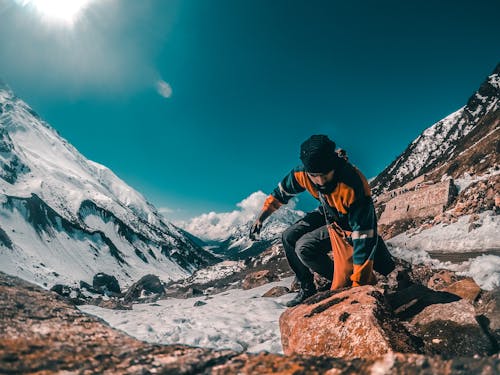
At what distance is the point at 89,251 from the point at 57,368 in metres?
155

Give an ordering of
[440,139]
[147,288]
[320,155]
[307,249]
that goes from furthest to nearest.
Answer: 1. [440,139]
2. [147,288]
3. [307,249]
4. [320,155]

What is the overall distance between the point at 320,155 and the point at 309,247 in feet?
7.57

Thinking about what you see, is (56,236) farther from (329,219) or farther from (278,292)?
(329,219)

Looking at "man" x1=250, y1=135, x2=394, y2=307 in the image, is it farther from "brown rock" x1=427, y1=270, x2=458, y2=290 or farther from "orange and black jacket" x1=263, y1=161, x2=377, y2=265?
"brown rock" x1=427, y1=270, x2=458, y2=290

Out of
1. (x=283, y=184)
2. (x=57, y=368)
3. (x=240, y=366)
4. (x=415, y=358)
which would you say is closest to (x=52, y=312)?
(x=57, y=368)

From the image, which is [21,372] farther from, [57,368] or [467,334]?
[467,334]

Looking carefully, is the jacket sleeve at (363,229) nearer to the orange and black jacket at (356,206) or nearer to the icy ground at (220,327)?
the orange and black jacket at (356,206)

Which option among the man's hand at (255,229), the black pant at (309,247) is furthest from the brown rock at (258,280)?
the black pant at (309,247)

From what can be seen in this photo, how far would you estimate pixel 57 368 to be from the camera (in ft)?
6.26

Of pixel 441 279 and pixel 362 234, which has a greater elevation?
pixel 362 234

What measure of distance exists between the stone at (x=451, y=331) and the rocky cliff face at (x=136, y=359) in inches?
115

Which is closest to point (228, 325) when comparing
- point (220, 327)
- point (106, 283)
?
point (220, 327)

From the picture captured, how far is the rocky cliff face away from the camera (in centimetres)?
164

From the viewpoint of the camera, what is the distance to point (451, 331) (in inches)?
181
